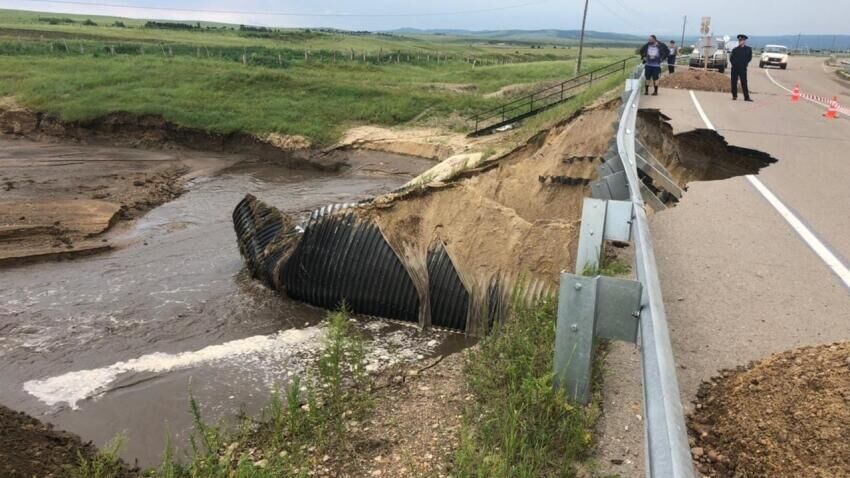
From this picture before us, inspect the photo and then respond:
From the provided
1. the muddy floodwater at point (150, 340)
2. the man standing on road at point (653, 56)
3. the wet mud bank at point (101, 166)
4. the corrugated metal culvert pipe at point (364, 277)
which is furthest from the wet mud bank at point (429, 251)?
the man standing on road at point (653, 56)

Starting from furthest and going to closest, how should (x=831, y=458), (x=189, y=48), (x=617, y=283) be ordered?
(x=189, y=48)
(x=617, y=283)
(x=831, y=458)

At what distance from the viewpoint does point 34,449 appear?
17.8 ft

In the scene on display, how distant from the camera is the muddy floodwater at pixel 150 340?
672 cm

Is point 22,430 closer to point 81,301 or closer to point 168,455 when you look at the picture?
point 168,455

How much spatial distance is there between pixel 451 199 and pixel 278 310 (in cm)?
296

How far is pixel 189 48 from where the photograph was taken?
5141cm

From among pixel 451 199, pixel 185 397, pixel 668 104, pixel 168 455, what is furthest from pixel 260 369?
pixel 668 104

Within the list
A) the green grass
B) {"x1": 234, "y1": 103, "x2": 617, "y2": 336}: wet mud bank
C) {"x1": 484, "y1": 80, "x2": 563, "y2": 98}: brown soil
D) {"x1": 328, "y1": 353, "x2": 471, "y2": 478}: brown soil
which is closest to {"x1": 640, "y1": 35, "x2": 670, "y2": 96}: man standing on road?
{"x1": 234, "y1": 103, "x2": 617, "y2": 336}: wet mud bank

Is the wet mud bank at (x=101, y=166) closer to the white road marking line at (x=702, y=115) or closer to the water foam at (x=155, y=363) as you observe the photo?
the water foam at (x=155, y=363)

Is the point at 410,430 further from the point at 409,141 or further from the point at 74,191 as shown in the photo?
the point at 409,141

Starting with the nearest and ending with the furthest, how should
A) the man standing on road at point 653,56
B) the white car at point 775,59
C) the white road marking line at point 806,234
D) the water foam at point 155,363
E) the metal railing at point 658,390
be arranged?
1. the metal railing at point 658,390
2. the white road marking line at point 806,234
3. the water foam at point 155,363
4. the man standing on road at point 653,56
5. the white car at point 775,59

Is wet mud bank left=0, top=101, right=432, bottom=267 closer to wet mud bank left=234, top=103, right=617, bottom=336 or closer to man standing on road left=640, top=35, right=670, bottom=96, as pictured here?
wet mud bank left=234, top=103, right=617, bottom=336

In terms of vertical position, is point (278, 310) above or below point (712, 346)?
below

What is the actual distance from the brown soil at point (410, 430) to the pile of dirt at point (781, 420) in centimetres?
164
